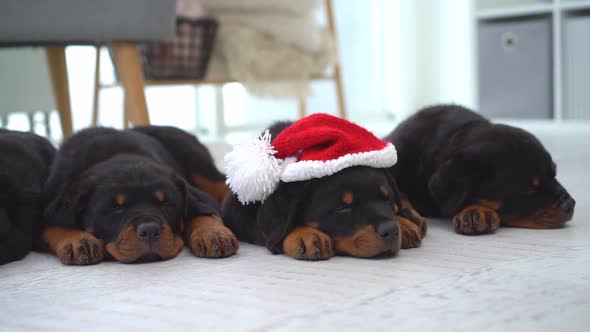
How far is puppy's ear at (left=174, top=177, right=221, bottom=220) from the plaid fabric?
2636 mm

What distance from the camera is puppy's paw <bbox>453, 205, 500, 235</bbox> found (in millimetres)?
1979

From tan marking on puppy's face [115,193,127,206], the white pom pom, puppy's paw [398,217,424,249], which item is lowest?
puppy's paw [398,217,424,249]

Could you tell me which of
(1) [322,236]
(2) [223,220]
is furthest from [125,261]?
(1) [322,236]

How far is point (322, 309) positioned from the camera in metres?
1.32

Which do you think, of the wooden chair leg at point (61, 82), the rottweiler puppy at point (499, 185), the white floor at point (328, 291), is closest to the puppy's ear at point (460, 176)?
the rottweiler puppy at point (499, 185)

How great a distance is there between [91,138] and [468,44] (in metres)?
5.21

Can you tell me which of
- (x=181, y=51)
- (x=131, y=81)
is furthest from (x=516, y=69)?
(x=131, y=81)

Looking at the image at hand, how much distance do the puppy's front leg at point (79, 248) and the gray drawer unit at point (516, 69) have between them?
474cm

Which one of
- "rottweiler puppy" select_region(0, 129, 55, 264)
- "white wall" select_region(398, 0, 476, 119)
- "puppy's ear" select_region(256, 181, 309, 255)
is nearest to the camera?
"puppy's ear" select_region(256, 181, 309, 255)

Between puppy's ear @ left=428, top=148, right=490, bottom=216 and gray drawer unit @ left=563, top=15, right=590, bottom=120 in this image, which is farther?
gray drawer unit @ left=563, top=15, right=590, bottom=120

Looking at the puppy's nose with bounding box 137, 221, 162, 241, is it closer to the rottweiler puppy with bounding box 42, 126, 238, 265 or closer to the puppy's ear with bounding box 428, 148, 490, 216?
the rottweiler puppy with bounding box 42, 126, 238, 265

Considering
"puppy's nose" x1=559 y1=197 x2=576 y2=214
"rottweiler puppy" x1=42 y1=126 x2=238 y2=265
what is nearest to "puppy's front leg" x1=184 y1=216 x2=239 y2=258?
"rottweiler puppy" x1=42 y1=126 x2=238 y2=265

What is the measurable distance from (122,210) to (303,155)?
0.47m

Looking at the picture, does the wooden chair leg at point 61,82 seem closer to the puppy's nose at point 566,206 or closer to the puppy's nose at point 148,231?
the puppy's nose at point 148,231
